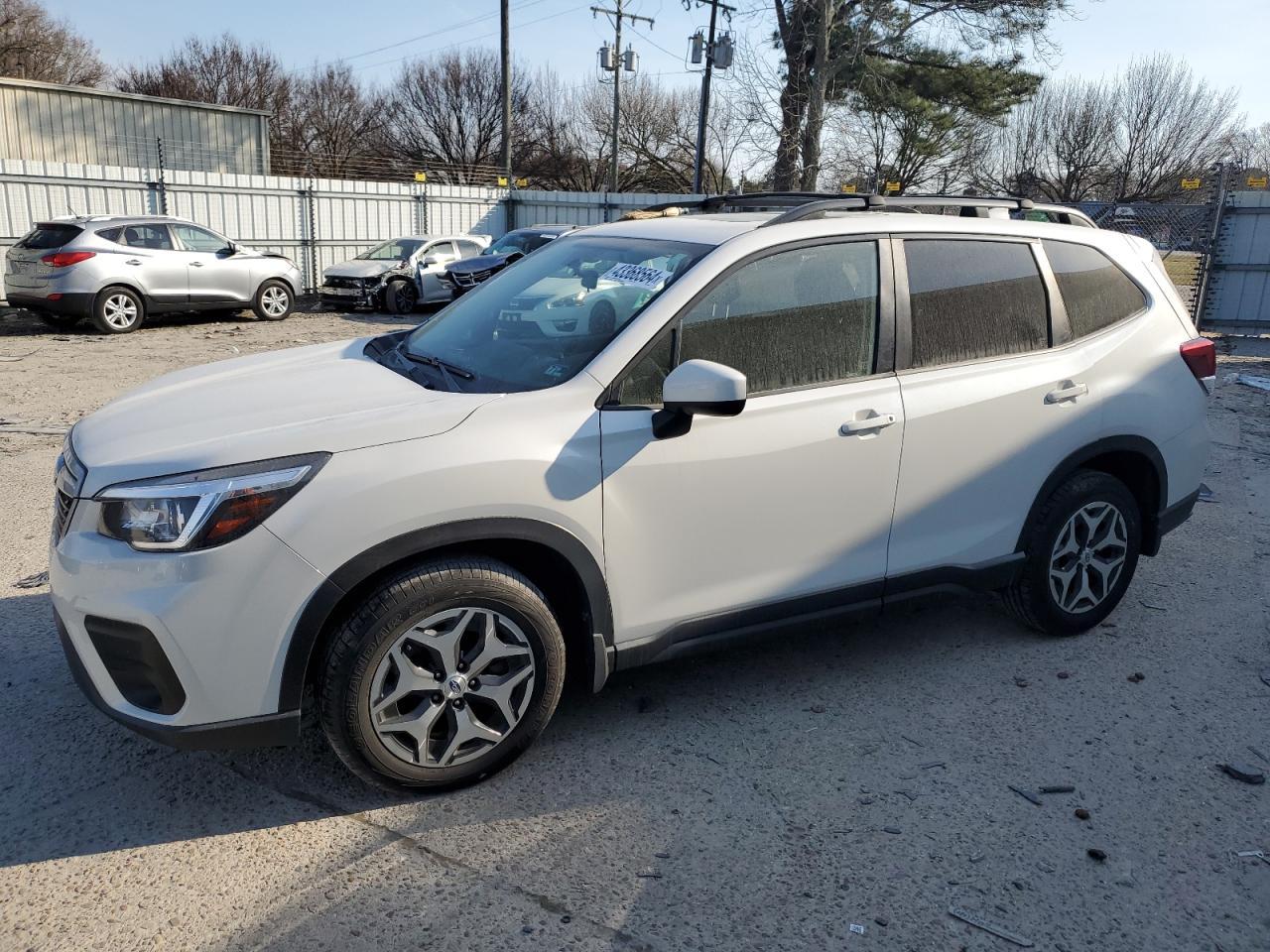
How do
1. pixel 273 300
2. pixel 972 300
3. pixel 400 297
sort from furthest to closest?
1. pixel 400 297
2. pixel 273 300
3. pixel 972 300

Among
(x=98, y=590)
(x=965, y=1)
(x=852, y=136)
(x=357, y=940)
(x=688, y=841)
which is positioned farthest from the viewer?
(x=852, y=136)

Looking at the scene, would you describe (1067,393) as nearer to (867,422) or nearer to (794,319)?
(867,422)

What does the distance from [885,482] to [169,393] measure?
2527 mm

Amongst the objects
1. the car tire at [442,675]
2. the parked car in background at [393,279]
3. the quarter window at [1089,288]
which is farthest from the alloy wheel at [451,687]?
the parked car in background at [393,279]

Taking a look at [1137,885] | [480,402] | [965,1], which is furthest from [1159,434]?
[965,1]

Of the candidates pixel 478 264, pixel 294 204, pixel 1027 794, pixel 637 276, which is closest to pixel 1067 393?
pixel 1027 794

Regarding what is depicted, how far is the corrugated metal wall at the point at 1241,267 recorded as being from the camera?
14867 mm

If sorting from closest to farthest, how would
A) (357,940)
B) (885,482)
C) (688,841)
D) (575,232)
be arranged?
(357,940)
(688,841)
(885,482)
(575,232)

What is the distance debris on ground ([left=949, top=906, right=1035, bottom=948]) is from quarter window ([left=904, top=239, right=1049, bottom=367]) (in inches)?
74.5

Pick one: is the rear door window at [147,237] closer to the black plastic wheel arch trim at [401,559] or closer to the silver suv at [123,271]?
the silver suv at [123,271]

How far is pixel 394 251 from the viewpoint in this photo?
1817 centimetres

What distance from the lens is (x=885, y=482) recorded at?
3557mm

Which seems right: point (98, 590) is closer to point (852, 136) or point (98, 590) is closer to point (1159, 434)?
point (1159, 434)

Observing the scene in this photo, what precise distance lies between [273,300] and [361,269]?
1.87 m
